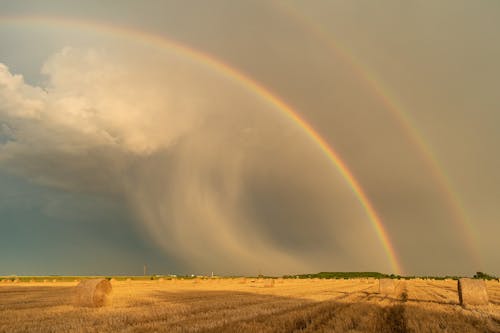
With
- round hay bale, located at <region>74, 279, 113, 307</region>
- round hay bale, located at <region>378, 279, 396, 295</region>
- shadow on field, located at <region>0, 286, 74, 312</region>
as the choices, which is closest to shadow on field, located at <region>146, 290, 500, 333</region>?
round hay bale, located at <region>74, 279, 113, 307</region>

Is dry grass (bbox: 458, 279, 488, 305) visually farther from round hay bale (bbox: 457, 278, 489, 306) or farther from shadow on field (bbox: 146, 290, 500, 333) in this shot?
shadow on field (bbox: 146, 290, 500, 333)

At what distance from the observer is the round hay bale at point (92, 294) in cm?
1769

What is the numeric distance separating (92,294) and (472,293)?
1812cm

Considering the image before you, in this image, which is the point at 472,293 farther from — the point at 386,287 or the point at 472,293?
the point at 386,287

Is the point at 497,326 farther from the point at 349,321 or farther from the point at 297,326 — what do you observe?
the point at 297,326

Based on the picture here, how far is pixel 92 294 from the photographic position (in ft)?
58.6

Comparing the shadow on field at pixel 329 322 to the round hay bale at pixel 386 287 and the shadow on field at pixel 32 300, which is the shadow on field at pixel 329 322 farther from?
the round hay bale at pixel 386 287

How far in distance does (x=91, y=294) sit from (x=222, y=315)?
7251 millimetres

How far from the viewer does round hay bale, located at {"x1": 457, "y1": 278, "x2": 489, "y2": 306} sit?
21.2 m

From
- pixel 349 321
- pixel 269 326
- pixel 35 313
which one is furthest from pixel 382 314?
pixel 35 313

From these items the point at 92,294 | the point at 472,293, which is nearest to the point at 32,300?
→ the point at 92,294

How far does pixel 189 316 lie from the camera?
513 inches

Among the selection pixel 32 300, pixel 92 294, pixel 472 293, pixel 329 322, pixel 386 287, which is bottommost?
pixel 329 322

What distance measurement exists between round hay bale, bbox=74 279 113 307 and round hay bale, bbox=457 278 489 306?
16812 millimetres
